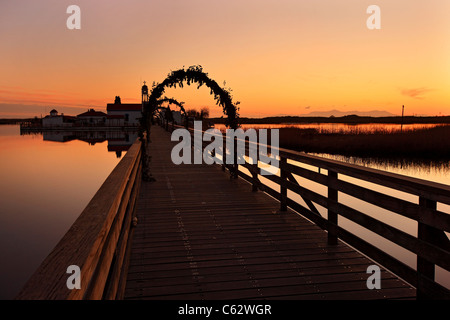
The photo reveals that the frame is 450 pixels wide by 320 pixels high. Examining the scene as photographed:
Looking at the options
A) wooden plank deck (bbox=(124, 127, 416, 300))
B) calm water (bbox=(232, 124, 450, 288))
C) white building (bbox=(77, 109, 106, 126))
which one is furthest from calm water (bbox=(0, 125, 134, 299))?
white building (bbox=(77, 109, 106, 126))

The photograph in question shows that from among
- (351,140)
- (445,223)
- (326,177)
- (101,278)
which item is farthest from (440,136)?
(101,278)

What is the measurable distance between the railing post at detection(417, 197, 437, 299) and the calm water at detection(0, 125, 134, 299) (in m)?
6.39

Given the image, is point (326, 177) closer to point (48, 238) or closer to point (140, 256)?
point (140, 256)

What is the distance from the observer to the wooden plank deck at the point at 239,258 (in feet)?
10.2

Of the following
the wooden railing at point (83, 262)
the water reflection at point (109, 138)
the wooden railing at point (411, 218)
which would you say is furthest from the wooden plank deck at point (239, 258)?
the water reflection at point (109, 138)

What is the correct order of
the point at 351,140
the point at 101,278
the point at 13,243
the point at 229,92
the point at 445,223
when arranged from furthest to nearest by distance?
the point at 351,140 < the point at 229,92 < the point at 13,243 < the point at 445,223 < the point at 101,278

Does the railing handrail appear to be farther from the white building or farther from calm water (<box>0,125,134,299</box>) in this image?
the white building

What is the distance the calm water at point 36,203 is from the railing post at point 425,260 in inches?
252

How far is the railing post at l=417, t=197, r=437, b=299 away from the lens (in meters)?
2.52

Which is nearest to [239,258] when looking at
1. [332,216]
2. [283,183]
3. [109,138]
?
[332,216]

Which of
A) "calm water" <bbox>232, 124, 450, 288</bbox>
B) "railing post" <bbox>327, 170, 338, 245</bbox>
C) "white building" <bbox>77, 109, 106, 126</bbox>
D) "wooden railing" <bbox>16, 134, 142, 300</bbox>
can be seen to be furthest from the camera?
"white building" <bbox>77, 109, 106, 126</bbox>

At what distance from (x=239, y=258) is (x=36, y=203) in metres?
11.2
